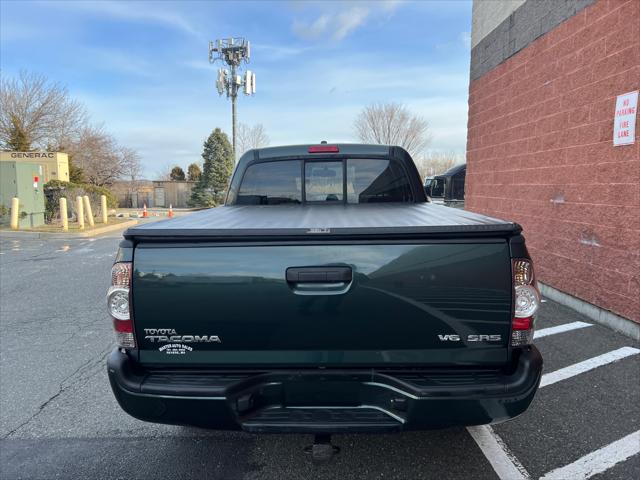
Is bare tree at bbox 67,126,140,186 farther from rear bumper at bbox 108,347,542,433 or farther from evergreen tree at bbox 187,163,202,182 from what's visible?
rear bumper at bbox 108,347,542,433

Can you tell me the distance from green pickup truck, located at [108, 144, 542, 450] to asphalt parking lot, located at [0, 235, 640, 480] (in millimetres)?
752

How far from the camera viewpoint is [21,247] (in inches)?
Result: 438

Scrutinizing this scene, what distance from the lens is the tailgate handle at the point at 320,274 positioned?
1.93 m

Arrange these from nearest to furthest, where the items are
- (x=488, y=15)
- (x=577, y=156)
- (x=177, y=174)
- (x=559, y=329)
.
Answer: (x=559, y=329)
(x=577, y=156)
(x=488, y=15)
(x=177, y=174)

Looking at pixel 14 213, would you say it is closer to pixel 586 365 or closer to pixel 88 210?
pixel 88 210

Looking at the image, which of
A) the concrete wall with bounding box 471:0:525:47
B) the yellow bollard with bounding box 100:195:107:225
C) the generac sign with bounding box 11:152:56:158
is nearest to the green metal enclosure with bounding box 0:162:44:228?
the yellow bollard with bounding box 100:195:107:225

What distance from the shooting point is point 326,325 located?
1961 mm

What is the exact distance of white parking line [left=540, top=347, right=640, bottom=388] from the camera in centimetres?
362

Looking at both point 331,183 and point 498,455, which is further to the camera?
point 331,183

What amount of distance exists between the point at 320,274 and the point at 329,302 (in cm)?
14

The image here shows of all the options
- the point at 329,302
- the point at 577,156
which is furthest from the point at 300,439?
the point at 577,156

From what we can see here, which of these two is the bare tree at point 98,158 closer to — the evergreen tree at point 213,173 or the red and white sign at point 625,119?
the evergreen tree at point 213,173

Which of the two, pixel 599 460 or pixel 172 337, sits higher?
pixel 172 337

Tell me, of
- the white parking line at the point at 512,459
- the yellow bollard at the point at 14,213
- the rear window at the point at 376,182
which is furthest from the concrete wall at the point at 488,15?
the yellow bollard at the point at 14,213
